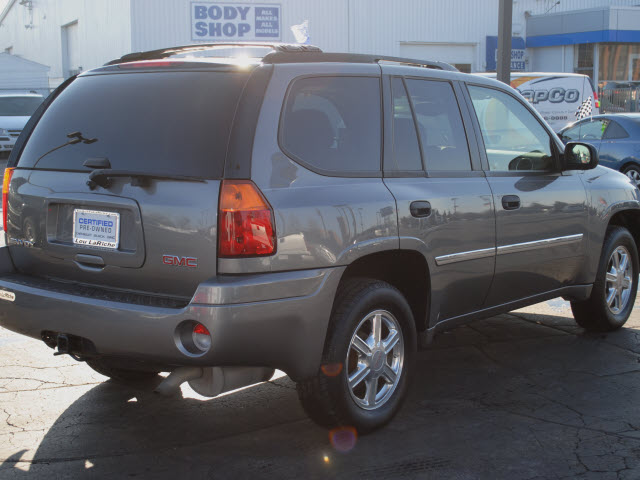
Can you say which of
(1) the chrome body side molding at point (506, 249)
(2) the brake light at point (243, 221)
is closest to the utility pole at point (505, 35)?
(1) the chrome body side molding at point (506, 249)

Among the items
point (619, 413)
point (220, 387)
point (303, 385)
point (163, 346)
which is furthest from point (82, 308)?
point (619, 413)

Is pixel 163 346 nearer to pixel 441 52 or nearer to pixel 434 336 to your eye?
pixel 434 336

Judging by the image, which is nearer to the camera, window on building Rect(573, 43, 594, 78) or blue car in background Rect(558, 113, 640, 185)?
blue car in background Rect(558, 113, 640, 185)

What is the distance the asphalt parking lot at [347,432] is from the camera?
12.1 ft

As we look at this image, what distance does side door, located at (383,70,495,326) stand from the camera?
4.23m

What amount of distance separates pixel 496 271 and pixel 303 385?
59.4 inches

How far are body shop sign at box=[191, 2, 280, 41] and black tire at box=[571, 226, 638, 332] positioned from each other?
2805 cm

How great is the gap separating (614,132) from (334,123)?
11304mm

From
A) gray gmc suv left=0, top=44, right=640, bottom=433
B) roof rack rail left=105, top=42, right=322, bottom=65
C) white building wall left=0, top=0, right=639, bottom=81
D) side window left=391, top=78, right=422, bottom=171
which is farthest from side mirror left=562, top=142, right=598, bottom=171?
white building wall left=0, top=0, right=639, bottom=81

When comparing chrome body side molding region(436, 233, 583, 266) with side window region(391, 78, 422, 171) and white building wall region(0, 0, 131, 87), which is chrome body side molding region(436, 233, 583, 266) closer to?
side window region(391, 78, 422, 171)

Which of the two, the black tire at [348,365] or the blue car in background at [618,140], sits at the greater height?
the blue car in background at [618,140]

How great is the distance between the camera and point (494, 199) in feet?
15.4

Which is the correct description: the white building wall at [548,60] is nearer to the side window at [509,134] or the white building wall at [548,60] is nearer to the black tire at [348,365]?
the side window at [509,134]

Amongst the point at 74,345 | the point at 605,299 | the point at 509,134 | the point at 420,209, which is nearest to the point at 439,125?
the point at 420,209
